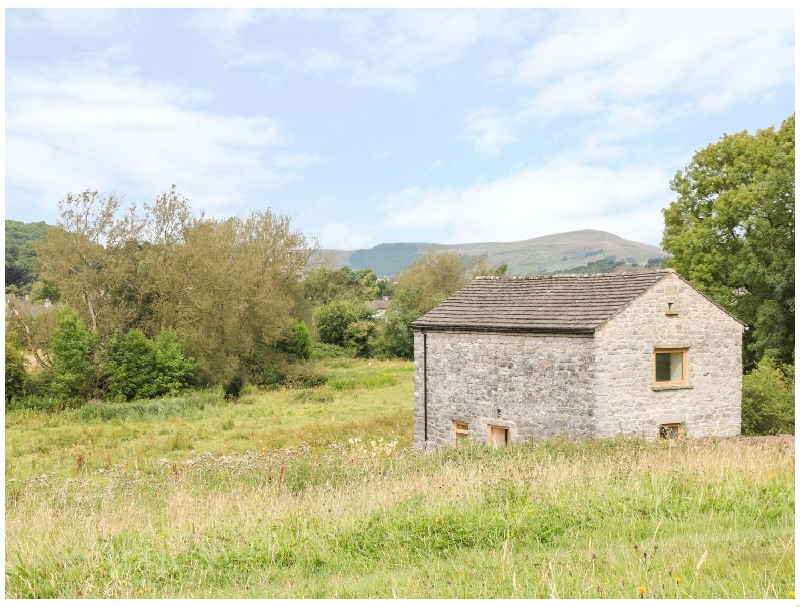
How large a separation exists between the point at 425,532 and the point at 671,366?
1361 cm

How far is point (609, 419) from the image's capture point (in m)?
17.3

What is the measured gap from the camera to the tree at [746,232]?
2580 cm

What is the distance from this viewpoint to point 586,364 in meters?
17.4

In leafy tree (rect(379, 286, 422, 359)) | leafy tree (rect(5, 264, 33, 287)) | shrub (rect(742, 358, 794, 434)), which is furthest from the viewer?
leafy tree (rect(5, 264, 33, 287))

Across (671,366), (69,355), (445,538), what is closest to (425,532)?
(445,538)

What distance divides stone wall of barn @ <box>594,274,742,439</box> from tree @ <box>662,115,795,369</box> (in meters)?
6.99

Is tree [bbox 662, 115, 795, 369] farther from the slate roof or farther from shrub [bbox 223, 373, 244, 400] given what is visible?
shrub [bbox 223, 373, 244, 400]

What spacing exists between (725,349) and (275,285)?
27.2 meters

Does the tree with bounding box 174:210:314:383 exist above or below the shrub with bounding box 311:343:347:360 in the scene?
above

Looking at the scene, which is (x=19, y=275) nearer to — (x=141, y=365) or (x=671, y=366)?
(x=141, y=365)

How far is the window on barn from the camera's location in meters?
18.9

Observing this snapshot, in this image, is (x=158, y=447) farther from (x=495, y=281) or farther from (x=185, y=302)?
(x=185, y=302)

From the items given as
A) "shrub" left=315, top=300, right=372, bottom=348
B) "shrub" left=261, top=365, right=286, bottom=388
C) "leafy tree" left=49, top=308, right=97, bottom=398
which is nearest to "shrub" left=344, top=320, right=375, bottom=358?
"shrub" left=315, top=300, right=372, bottom=348
